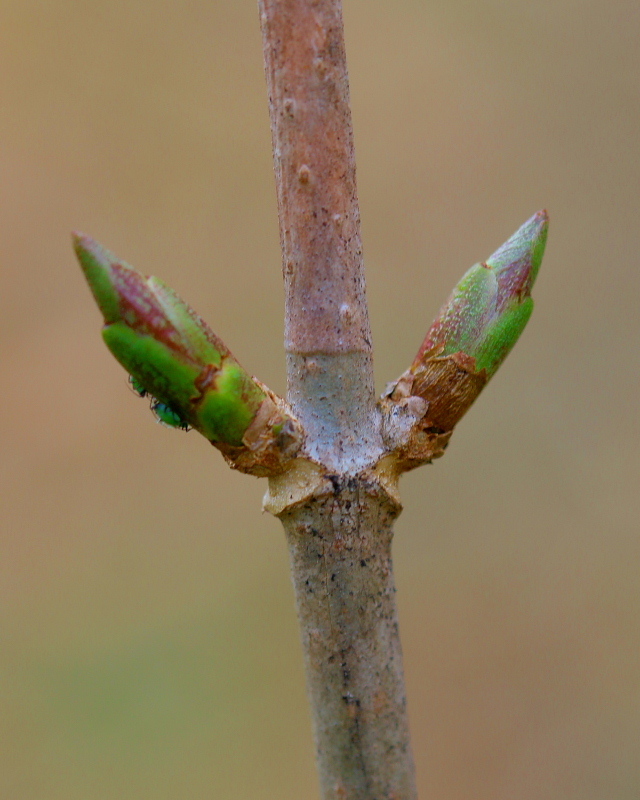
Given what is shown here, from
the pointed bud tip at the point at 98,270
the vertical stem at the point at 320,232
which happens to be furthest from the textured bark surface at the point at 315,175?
the pointed bud tip at the point at 98,270

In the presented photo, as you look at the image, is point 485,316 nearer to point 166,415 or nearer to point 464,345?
point 464,345

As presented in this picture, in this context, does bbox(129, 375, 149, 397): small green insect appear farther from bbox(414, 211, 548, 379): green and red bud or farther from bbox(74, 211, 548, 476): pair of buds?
bbox(414, 211, 548, 379): green and red bud

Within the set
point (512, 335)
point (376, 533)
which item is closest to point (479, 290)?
point (512, 335)

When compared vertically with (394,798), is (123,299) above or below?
above

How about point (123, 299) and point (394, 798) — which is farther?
point (394, 798)

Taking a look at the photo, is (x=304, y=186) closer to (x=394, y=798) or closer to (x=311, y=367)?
(x=311, y=367)

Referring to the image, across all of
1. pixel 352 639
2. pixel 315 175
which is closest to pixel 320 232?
pixel 315 175
